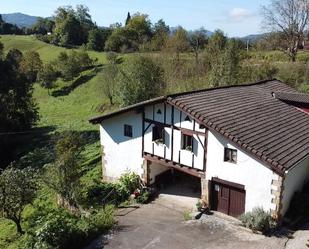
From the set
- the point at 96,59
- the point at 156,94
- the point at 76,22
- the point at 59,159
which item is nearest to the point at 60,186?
the point at 59,159

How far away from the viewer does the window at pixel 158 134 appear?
972 inches

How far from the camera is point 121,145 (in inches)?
1069

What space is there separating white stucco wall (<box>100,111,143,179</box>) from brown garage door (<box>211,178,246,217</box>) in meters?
5.62

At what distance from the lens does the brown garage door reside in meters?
22.1

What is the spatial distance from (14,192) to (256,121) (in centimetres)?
1451

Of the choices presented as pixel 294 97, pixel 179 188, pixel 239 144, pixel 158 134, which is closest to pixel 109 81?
pixel 179 188

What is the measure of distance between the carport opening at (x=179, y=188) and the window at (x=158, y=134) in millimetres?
3147

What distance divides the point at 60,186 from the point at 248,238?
37.6 ft

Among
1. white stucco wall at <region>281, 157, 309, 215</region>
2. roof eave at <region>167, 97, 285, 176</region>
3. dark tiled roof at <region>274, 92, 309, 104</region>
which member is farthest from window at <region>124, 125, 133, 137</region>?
dark tiled roof at <region>274, 92, 309, 104</region>

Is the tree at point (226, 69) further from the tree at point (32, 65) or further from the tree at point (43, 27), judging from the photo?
the tree at point (43, 27)

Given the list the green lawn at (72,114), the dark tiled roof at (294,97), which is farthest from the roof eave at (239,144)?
the green lawn at (72,114)

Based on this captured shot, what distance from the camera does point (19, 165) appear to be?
38.7 metres

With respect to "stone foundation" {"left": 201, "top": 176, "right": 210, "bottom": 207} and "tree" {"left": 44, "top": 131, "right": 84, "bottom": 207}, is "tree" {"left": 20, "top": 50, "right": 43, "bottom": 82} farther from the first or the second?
"stone foundation" {"left": 201, "top": 176, "right": 210, "bottom": 207}

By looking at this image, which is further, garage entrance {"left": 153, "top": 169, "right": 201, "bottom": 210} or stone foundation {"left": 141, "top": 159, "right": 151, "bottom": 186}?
stone foundation {"left": 141, "top": 159, "right": 151, "bottom": 186}
